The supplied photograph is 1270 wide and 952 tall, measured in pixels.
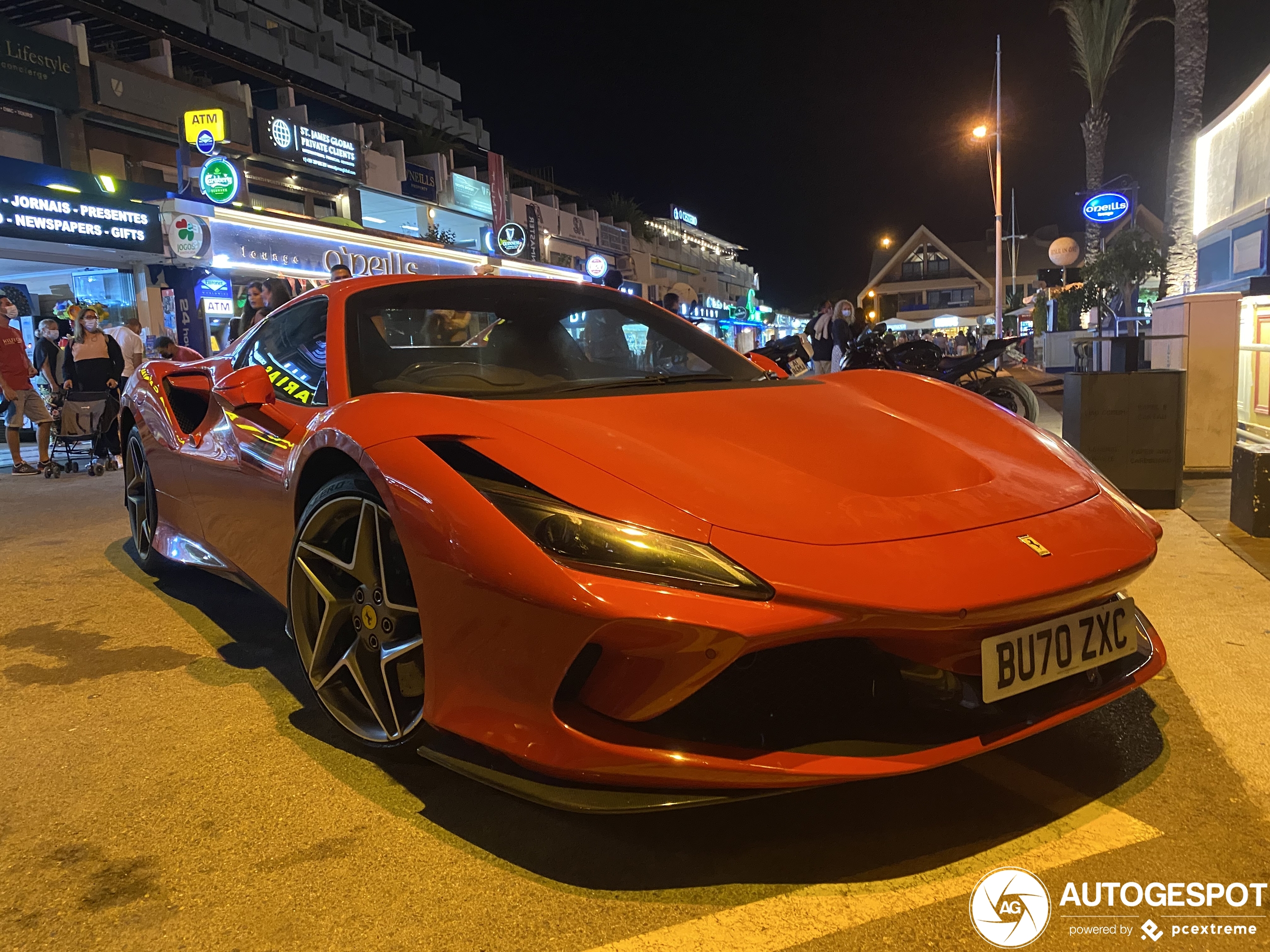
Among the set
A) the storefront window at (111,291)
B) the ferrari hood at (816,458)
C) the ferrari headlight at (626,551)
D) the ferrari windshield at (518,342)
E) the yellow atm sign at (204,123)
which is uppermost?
the yellow atm sign at (204,123)

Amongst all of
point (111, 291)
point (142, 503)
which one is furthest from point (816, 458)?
point (111, 291)

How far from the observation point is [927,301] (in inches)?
2279

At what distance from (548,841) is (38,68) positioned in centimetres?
2077

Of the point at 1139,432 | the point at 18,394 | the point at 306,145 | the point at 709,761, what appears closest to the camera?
the point at 709,761

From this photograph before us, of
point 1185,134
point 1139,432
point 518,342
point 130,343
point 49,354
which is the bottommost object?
point 1139,432

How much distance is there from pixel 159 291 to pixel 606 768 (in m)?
15.4

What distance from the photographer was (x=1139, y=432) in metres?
5.24

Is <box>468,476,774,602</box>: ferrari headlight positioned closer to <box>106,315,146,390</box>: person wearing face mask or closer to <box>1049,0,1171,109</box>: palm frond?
<box>106,315,146,390</box>: person wearing face mask

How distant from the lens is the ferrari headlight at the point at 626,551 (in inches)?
60.9

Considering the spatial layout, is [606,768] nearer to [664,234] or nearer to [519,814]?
[519,814]

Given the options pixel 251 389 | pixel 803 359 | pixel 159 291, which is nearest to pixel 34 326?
pixel 159 291

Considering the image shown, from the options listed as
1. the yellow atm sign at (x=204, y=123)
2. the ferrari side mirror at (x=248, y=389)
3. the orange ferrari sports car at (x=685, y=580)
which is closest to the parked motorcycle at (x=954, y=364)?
the orange ferrari sports car at (x=685, y=580)

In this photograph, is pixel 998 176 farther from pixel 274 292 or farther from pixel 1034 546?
pixel 1034 546

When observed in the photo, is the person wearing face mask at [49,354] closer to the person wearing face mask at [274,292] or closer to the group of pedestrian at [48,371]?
the group of pedestrian at [48,371]
